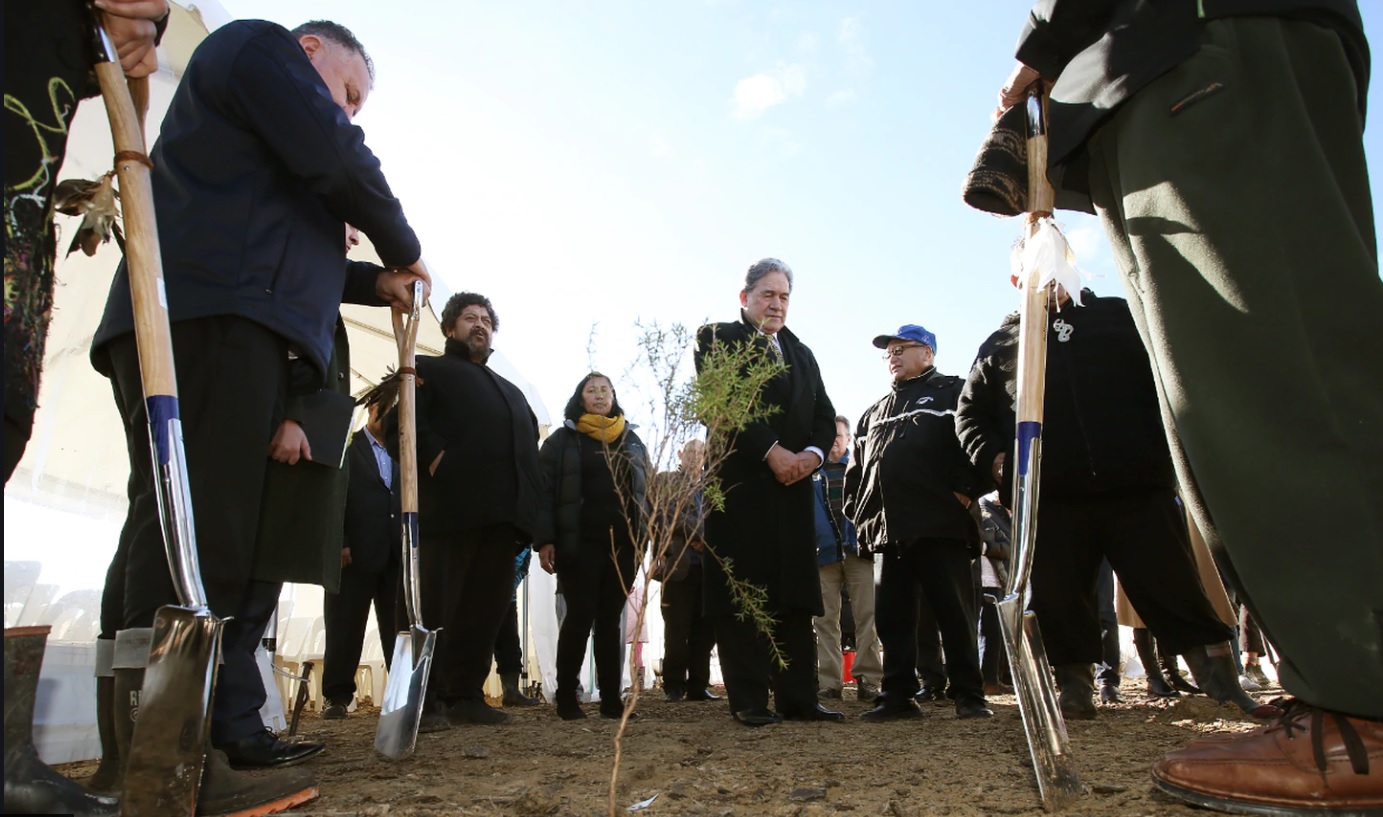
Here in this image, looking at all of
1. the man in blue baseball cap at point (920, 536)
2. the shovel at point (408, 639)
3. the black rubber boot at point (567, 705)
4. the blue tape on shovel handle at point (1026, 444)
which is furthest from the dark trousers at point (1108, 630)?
the shovel at point (408, 639)

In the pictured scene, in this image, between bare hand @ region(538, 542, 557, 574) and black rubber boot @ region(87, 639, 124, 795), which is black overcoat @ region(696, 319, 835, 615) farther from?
black rubber boot @ region(87, 639, 124, 795)

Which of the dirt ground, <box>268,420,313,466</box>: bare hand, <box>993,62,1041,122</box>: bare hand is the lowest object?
the dirt ground

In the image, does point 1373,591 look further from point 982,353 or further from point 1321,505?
point 982,353

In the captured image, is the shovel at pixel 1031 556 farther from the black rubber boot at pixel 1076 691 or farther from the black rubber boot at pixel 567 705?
the black rubber boot at pixel 567 705

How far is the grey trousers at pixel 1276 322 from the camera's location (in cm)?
134

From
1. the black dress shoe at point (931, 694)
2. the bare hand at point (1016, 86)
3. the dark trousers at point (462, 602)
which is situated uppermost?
the bare hand at point (1016, 86)

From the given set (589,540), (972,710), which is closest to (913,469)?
(972,710)

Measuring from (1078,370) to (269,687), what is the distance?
3.99 meters

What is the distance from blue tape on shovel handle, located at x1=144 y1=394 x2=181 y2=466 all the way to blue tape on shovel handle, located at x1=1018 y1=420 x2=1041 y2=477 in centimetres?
166

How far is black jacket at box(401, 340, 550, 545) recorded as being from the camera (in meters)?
4.01

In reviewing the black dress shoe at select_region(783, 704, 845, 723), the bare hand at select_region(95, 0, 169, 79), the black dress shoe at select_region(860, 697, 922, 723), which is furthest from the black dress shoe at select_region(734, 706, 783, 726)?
the bare hand at select_region(95, 0, 169, 79)

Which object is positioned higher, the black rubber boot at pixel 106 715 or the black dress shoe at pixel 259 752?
the black rubber boot at pixel 106 715

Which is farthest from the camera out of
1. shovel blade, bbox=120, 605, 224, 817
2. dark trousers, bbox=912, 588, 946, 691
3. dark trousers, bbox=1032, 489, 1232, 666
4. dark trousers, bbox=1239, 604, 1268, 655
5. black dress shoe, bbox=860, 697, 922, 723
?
dark trousers, bbox=1239, 604, 1268, 655

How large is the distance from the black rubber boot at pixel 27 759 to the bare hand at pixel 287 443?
907 mm
